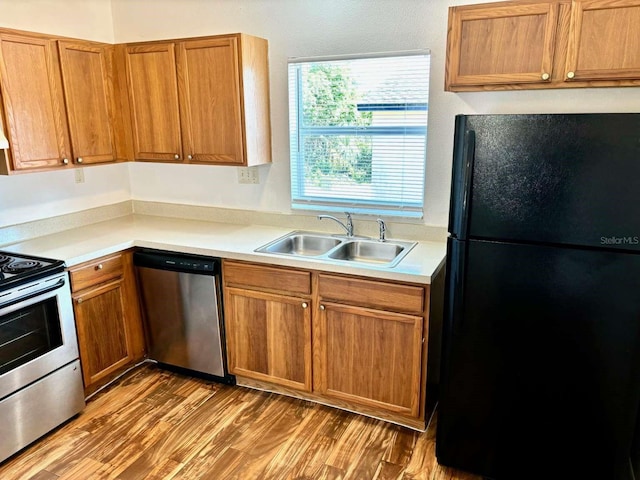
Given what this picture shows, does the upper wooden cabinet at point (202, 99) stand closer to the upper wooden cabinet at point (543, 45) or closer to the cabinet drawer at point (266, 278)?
the cabinet drawer at point (266, 278)

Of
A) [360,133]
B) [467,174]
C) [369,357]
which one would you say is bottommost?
[369,357]

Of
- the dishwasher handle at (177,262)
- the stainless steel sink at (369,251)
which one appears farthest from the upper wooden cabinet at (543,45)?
the dishwasher handle at (177,262)

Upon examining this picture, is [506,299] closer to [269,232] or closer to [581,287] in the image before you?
[581,287]

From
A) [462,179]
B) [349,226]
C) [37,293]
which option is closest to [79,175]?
[37,293]

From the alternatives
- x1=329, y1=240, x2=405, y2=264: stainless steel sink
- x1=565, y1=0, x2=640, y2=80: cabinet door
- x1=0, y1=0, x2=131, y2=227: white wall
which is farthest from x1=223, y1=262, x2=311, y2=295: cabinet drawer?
x1=565, y1=0, x2=640, y2=80: cabinet door

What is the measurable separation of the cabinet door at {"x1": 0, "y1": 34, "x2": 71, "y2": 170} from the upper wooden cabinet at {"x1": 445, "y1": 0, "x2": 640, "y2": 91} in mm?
2188

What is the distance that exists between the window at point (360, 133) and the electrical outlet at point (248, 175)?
28 centimetres

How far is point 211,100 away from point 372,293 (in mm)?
1519

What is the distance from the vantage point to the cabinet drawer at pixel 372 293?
7.57 feet

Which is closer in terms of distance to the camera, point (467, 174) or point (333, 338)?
point (467, 174)

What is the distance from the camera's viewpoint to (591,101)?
7.59ft

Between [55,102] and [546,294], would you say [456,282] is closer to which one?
[546,294]

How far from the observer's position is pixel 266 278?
2646 millimetres

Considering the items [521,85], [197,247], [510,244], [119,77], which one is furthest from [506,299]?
[119,77]
